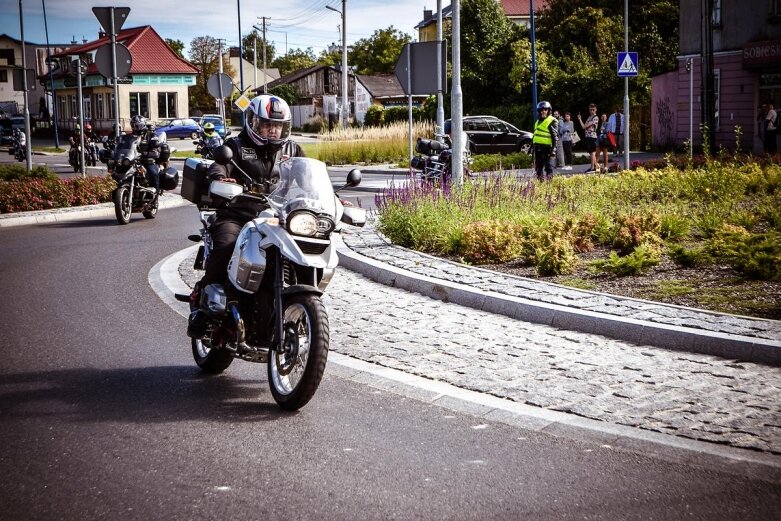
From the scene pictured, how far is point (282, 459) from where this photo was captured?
4801mm

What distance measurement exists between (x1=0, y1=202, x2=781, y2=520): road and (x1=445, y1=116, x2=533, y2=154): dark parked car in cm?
3274

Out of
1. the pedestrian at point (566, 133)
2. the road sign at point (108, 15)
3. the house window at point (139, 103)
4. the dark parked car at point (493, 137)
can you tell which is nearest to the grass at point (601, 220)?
the road sign at point (108, 15)

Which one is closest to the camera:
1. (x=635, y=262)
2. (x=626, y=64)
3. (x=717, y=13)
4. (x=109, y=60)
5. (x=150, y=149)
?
(x=635, y=262)

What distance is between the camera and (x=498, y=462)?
4.77 metres

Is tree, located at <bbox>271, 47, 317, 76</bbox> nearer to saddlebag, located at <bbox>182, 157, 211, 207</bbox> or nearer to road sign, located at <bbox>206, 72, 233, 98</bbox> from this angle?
road sign, located at <bbox>206, 72, 233, 98</bbox>

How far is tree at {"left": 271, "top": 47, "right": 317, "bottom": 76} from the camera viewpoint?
6156 inches

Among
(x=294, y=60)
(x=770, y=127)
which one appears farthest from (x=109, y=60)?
(x=294, y=60)

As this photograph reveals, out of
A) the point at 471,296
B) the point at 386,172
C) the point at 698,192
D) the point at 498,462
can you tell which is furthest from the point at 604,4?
the point at 498,462

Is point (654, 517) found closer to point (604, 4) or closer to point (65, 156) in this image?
point (65, 156)

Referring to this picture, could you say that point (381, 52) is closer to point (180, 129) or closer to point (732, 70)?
point (180, 129)

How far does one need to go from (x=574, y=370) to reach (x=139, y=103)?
74.5 m

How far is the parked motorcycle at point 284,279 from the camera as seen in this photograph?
5.39 metres

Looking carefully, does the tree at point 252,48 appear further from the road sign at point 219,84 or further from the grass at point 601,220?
the grass at point 601,220

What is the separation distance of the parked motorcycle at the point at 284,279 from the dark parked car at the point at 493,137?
110ft
